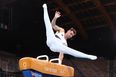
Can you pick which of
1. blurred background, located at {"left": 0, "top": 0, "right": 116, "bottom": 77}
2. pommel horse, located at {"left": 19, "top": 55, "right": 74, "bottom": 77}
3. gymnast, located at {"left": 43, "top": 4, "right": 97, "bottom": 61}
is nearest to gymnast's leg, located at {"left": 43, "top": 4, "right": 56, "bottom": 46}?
gymnast, located at {"left": 43, "top": 4, "right": 97, "bottom": 61}

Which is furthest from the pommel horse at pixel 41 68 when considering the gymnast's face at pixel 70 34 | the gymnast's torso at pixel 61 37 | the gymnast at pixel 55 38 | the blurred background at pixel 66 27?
the blurred background at pixel 66 27

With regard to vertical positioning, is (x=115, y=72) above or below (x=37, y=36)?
below

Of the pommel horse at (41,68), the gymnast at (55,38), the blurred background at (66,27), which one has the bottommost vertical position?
the pommel horse at (41,68)

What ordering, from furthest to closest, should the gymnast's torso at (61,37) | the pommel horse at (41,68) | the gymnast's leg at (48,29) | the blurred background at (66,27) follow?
the blurred background at (66,27) < the gymnast's torso at (61,37) < the pommel horse at (41,68) < the gymnast's leg at (48,29)

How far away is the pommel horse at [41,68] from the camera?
7.49 m

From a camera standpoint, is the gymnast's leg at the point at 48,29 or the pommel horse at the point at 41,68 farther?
the pommel horse at the point at 41,68

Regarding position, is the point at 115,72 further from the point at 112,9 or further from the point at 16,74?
the point at 16,74

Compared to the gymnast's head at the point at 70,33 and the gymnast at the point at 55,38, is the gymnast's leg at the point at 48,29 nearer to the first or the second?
the gymnast at the point at 55,38

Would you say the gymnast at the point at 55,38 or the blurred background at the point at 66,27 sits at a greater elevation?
the blurred background at the point at 66,27

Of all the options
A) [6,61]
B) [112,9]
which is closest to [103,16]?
[112,9]

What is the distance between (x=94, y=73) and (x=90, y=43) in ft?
4.46

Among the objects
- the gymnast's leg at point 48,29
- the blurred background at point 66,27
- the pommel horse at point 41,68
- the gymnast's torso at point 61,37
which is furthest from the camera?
the blurred background at point 66,27

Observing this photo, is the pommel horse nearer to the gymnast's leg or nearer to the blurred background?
the gymnast's leg

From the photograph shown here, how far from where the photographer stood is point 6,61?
16.6 m
